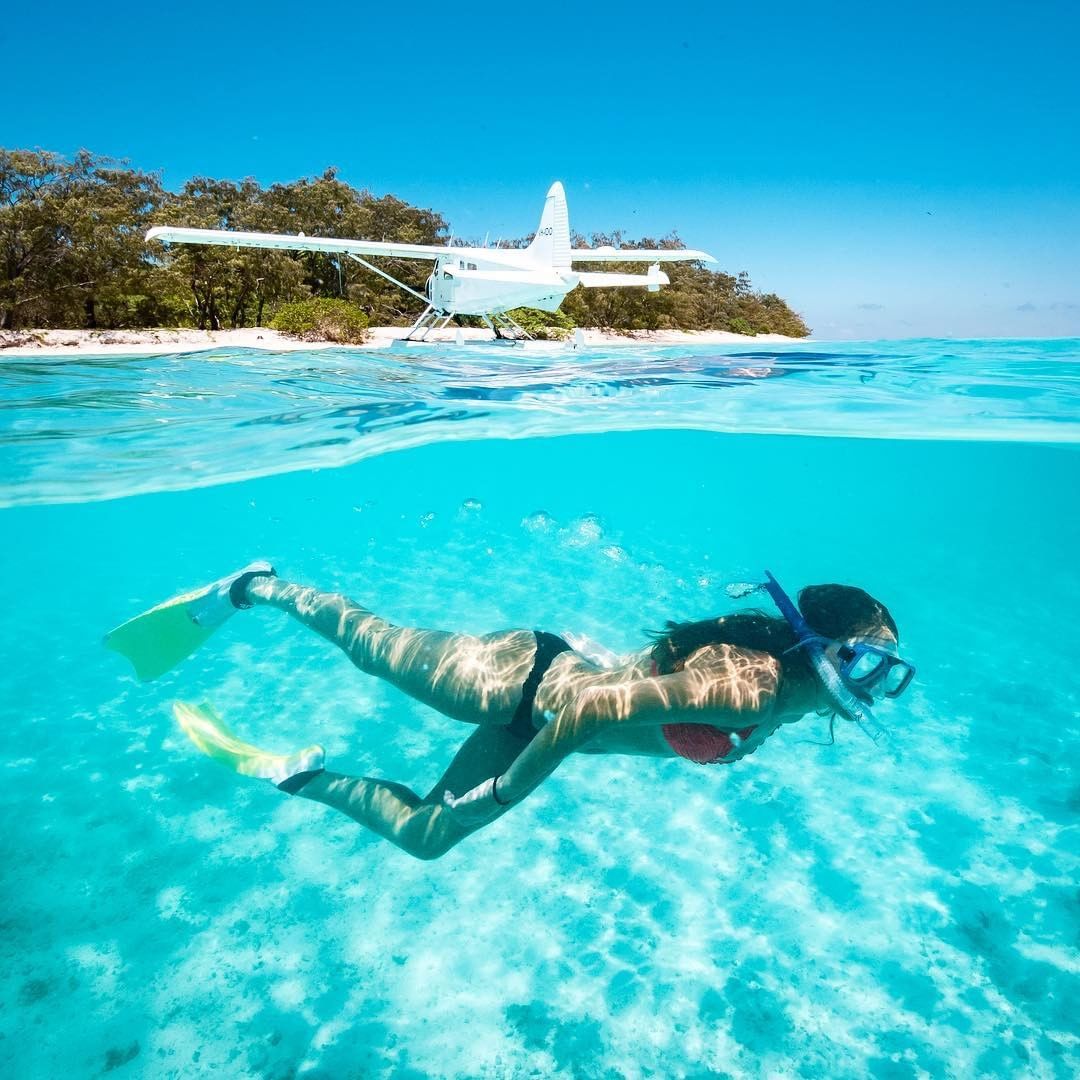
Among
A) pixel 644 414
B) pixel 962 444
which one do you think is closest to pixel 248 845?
pixel 644 414

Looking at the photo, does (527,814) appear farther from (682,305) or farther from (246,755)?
(682,305)

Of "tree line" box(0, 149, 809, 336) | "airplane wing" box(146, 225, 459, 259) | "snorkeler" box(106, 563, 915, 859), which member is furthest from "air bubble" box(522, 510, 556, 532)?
"snorkeler" box(106, 563, 915, 859)

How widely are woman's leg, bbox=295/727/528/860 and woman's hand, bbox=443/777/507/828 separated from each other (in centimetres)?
39

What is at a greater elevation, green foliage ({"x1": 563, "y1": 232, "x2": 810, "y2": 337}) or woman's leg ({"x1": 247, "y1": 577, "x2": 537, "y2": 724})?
green foliage ({"x1": 563, "y1": 232, "x2": 810, "y2": 337})

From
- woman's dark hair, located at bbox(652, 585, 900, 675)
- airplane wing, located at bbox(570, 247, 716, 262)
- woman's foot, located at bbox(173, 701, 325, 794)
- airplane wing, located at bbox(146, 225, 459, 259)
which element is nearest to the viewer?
woman's dark hair, located at bbox(652, 585, 900, 675)

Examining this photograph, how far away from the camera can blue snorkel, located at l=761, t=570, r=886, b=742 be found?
2934 mm

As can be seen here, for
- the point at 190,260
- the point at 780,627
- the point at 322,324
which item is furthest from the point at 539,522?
the point at 780,627

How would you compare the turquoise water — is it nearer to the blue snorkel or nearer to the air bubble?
the blue snorkel

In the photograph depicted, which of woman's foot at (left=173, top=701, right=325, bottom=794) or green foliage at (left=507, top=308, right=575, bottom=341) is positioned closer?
woman's foot at (left=173, top=701, right=325, bottom=794)

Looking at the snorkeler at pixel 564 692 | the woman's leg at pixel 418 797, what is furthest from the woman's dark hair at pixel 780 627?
the woman's leg at pixel 418 797

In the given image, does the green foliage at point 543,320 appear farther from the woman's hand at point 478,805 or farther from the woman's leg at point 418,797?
the woman's hand at point 478,805

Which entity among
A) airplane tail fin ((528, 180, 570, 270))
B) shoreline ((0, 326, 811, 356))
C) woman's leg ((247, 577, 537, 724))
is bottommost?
woman's leg ((247, 577, 537, 724))

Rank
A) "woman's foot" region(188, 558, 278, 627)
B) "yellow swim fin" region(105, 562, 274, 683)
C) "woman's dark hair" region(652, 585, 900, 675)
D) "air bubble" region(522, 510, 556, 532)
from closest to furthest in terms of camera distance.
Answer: "woman's dark hair" region(652, 585, 900, 675), "woman's foot" region(188, 558, 278, 627), "yellow swim fin" region(105, 562, 274, 683), "air bubble" region(522, 510, 556, 532)

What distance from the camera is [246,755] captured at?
4.64 metres
